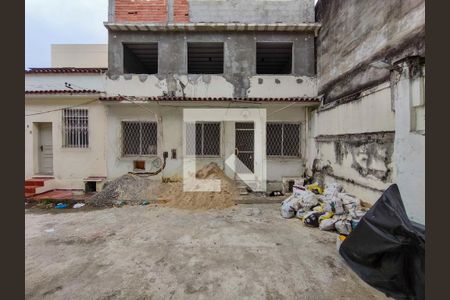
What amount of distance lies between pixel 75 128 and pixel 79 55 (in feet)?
24.2

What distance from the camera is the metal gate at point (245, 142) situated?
26.1 ft

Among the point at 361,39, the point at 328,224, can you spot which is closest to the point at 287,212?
the point at 328,224

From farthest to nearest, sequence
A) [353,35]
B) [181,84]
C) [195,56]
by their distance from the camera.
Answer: [195,56], [181,84], [353,35]

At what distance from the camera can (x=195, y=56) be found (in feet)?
30.6

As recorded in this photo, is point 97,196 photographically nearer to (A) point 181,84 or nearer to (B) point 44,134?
(B) point 44,134

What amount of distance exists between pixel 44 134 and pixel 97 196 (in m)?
3.71

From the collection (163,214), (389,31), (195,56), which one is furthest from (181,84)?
(389,31)

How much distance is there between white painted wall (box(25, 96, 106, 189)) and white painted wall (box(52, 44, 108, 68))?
6019 millimetres

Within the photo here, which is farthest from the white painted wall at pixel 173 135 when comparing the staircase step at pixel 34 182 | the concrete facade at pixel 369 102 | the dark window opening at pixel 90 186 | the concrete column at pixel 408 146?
the concrete column at pixel 408 146

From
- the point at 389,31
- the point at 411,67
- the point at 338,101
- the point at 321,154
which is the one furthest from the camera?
the point at 321,154

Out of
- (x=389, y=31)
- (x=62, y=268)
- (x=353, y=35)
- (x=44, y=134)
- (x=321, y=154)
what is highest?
(x=353, y=35)

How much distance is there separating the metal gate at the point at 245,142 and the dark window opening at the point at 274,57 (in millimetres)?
3251

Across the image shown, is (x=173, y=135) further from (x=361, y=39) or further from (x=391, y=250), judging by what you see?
Result: (x=391, y=250)

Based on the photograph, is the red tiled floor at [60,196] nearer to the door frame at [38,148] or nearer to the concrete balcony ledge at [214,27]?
the door frame at [38,148]
